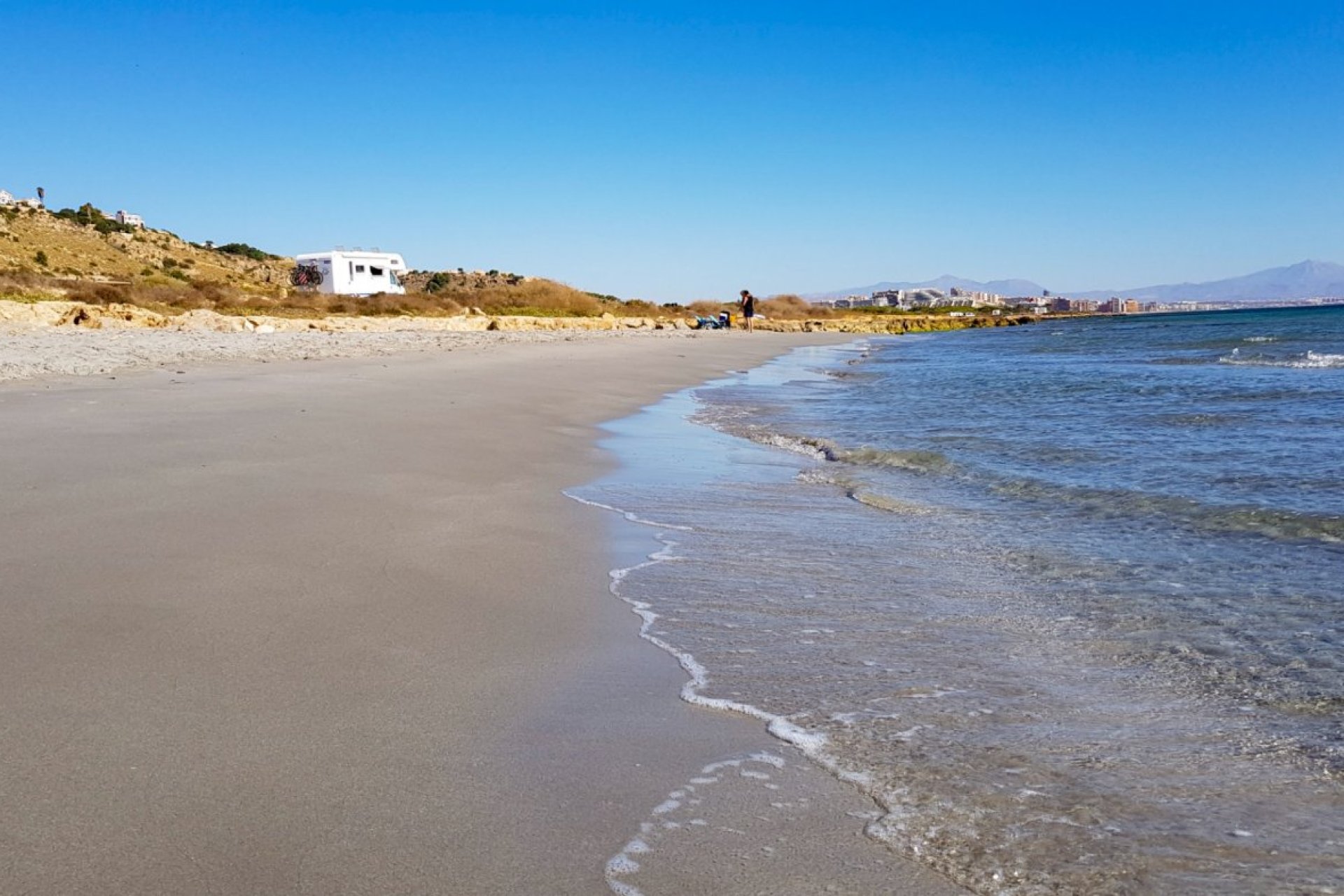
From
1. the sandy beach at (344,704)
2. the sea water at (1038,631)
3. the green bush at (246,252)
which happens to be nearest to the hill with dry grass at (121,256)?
the green bush at (246,252)

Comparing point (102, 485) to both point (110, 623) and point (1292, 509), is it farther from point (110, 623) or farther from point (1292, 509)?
point (1292, 509)

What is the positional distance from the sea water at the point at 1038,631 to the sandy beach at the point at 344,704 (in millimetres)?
230

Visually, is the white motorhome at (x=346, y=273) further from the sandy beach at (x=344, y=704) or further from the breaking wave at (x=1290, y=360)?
the sandy beach at (x=344, y=704)

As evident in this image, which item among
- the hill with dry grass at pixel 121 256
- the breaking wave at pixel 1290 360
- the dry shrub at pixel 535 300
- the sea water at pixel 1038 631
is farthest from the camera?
the dry shrub at pixel 535 300

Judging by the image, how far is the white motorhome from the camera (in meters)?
42.7

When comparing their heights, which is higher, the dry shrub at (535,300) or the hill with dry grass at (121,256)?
the hill with dry grass at (121,256)

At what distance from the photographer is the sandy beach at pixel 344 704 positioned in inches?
68.6

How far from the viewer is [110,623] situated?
2.91 meters

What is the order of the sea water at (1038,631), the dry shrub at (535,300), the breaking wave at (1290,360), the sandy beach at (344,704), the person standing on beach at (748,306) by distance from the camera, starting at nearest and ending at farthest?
the sandy beach at (344,704) → the sea water at (1038,631) → the breaking wave at (1290,360) → the dry shrub at (535,300) → the person standing on beach at (748,306)

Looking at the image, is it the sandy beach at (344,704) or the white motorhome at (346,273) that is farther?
the white motorhome at (346,273)

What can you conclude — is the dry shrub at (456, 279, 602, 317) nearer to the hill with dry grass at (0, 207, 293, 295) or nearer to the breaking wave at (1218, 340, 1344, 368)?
the hill with dry grass at (0, 207, 293, 295)

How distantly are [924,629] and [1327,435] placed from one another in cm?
635

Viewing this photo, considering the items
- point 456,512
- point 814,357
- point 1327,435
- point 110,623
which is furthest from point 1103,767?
point 814,357

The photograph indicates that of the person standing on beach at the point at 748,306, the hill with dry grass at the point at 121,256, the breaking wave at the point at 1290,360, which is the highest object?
the hill with dry grass at the point at 121,256
